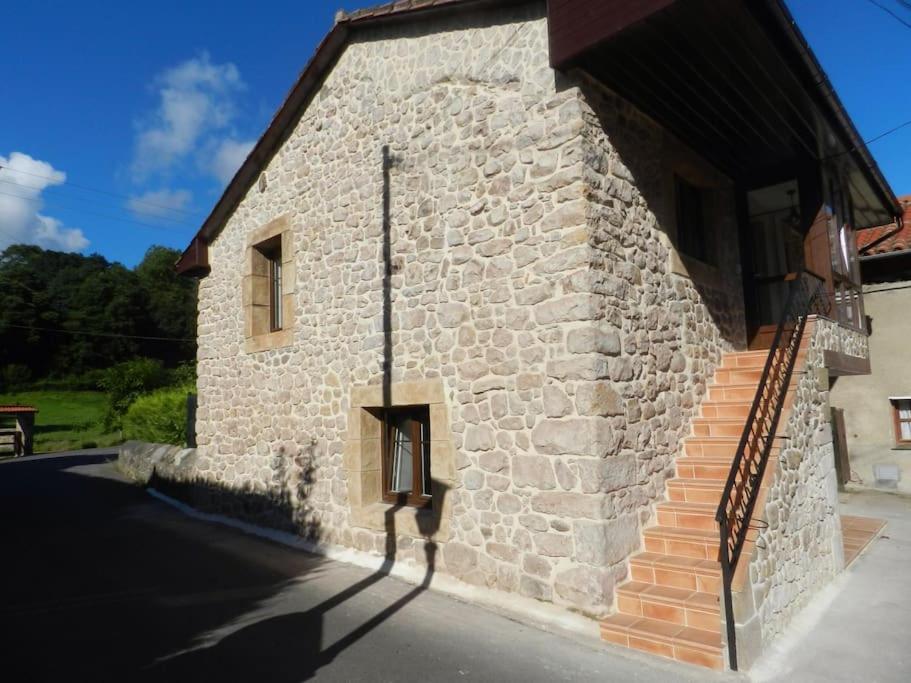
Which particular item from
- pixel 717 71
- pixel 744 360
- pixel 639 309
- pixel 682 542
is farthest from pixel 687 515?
pixel 717 71

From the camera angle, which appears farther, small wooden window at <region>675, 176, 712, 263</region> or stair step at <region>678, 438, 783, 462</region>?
small wooden window at <region>675, 176, 712, 263</region>

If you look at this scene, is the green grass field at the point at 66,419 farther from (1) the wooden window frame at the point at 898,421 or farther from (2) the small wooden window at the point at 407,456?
(1) the wooden window frame at the point at 898,421

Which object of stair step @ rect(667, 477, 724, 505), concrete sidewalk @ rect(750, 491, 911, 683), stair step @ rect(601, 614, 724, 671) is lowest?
concrete sidewalk @ rect(750, 491, 911, 683)

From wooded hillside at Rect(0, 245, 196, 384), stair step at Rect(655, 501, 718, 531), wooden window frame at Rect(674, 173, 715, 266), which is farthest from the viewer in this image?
wooded hillside at Rect(0, 245, 196, 384)

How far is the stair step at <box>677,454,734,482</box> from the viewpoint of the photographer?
205 inches

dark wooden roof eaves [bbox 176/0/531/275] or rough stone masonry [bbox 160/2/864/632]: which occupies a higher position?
dark wooden roof eaves [bbox 176/0/531/275]

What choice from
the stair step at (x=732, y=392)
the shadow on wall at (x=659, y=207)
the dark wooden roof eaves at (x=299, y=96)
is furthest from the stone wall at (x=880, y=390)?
the dark wooden roof eaves at (x=299, y=96)

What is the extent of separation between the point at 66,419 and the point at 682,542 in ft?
105

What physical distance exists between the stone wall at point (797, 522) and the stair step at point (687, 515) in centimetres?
45

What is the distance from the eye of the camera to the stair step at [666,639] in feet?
12.3

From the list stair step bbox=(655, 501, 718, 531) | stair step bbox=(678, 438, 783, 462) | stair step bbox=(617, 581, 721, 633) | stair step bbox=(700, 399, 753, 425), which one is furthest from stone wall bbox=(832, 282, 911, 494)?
stair step bbox=(617, 581, 721, 633)

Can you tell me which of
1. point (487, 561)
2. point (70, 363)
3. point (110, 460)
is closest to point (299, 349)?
point (487, 561)

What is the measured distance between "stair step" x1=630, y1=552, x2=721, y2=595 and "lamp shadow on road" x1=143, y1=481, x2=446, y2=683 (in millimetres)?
1914

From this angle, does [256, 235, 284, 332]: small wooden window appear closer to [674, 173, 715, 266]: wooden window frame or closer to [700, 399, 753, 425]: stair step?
[674, 173, 715, 266]: wooden window frame
